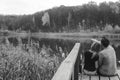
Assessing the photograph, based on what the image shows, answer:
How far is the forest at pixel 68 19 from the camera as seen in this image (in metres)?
83.8

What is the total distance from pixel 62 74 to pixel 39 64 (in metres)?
3.21

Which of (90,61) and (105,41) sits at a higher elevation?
(105,41)

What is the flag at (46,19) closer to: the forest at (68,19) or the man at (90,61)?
the forest at (68,19)

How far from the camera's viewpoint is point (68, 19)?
90.9 metres

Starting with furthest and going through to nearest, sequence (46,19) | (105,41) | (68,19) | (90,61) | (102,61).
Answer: (46,19), (68,19), (102,61), (90,61), (105,41)

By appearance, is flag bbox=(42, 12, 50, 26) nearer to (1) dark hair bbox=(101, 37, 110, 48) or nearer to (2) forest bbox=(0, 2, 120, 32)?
(2) forest bbox=(0, 2, 120, 32)

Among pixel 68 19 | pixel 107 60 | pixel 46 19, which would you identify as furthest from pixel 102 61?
pixel 46 19

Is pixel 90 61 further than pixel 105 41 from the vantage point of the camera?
Yes

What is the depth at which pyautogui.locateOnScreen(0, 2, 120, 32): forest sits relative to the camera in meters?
83.8

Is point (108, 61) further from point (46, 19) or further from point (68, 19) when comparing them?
point (46, 19)

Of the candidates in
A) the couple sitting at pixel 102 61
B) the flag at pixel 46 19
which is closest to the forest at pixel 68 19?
the flag at pixel 46 19

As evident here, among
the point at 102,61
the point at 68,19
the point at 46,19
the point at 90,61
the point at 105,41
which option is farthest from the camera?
the point at 46,19

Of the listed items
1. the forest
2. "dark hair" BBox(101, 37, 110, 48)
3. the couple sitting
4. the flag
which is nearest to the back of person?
the couple sitting

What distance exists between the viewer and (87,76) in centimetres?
460
